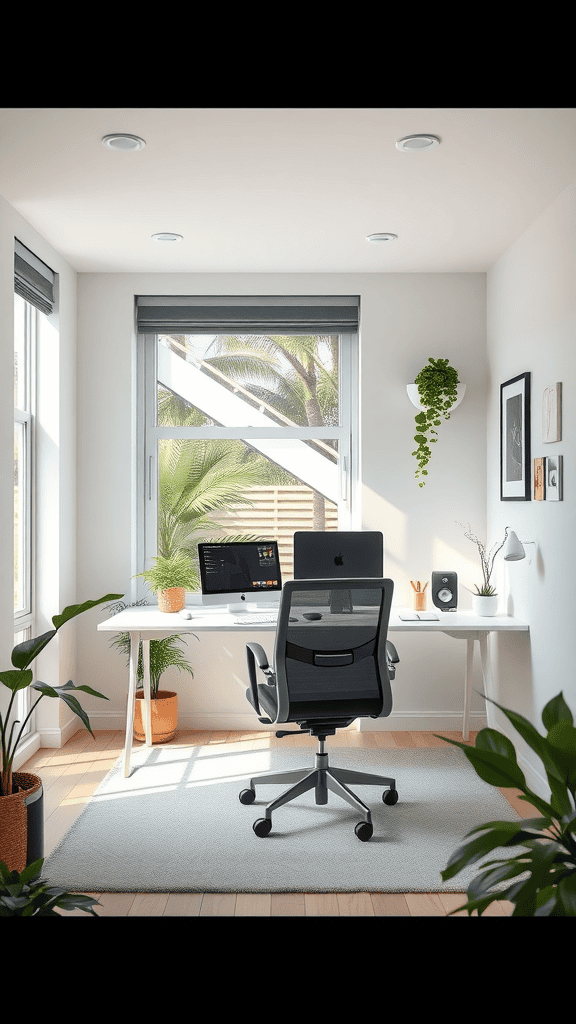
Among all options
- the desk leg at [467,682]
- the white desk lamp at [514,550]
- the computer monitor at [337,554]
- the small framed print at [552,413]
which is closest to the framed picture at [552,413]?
the small framed print at [552,413]

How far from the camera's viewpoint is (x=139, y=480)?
16.0ft

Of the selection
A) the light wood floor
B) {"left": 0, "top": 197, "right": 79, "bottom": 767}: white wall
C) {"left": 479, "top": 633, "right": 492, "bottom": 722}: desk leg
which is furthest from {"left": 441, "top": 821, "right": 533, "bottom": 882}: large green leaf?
{"left": 0, "top": 197, "right": 79, "bottom": 767}: white wall

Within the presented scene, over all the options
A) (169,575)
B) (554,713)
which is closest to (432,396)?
(169,575)

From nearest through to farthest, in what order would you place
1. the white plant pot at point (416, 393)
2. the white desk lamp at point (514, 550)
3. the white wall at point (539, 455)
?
the white wall at point (539, 455)
the white desk lamp at point (514, 550)
the white plant pot at point (416, 393)

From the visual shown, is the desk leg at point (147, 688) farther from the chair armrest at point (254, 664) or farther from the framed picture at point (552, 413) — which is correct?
the framed picture at point (552, 413)

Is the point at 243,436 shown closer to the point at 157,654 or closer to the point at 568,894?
the point at 157,654

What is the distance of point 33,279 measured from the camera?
3906 millimetres

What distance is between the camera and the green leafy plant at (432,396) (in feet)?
14.4

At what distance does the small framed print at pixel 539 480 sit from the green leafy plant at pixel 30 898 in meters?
2.56

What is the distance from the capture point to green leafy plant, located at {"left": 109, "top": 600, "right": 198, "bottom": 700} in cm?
448
